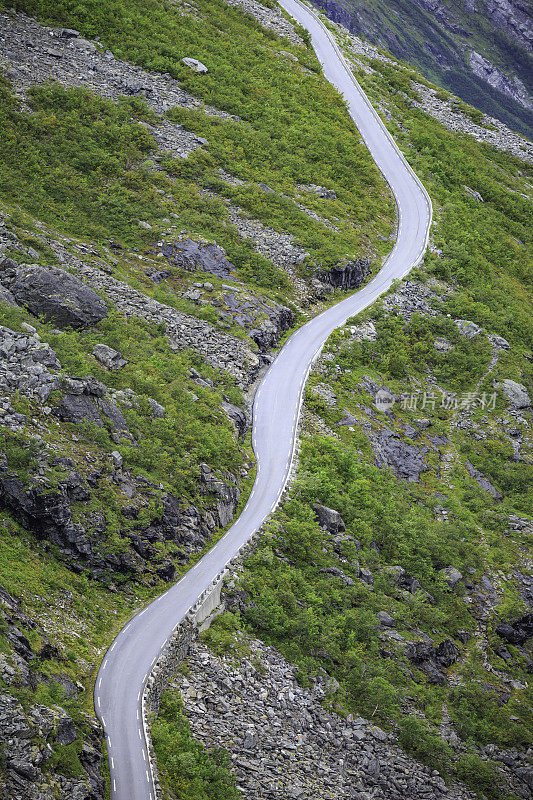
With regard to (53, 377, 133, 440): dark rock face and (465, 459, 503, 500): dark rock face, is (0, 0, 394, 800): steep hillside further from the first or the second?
(465, 459, 503, 500): dark rock face

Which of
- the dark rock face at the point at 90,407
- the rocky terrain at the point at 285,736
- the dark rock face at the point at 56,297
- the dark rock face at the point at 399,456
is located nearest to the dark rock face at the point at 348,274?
the dark rock face at the point at 399,456

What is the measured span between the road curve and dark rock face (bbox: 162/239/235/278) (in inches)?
285

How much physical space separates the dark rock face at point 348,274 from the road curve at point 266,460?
105 centimetres

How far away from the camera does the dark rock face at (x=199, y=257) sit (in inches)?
1816


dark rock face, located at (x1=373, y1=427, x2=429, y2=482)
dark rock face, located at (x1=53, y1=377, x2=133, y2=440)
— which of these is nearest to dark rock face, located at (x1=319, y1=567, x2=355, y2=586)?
dark rock face, located at (x1=373, y1=427, x2=429, y2=482)

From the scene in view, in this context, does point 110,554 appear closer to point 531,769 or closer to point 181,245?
point 531,769

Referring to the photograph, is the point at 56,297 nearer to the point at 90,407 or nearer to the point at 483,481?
the point at 90,407

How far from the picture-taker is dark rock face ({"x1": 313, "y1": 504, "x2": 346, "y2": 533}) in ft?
111

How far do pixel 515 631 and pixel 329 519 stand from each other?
10957mm

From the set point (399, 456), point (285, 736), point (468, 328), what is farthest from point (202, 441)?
point (468, 328)

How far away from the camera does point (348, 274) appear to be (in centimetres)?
5412

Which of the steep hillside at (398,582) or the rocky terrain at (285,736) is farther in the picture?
the steep hillside at (398,582)

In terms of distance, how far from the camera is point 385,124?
7381 centimetres

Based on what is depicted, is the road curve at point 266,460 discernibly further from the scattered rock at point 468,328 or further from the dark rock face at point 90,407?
the dark rock face at point 90,407
